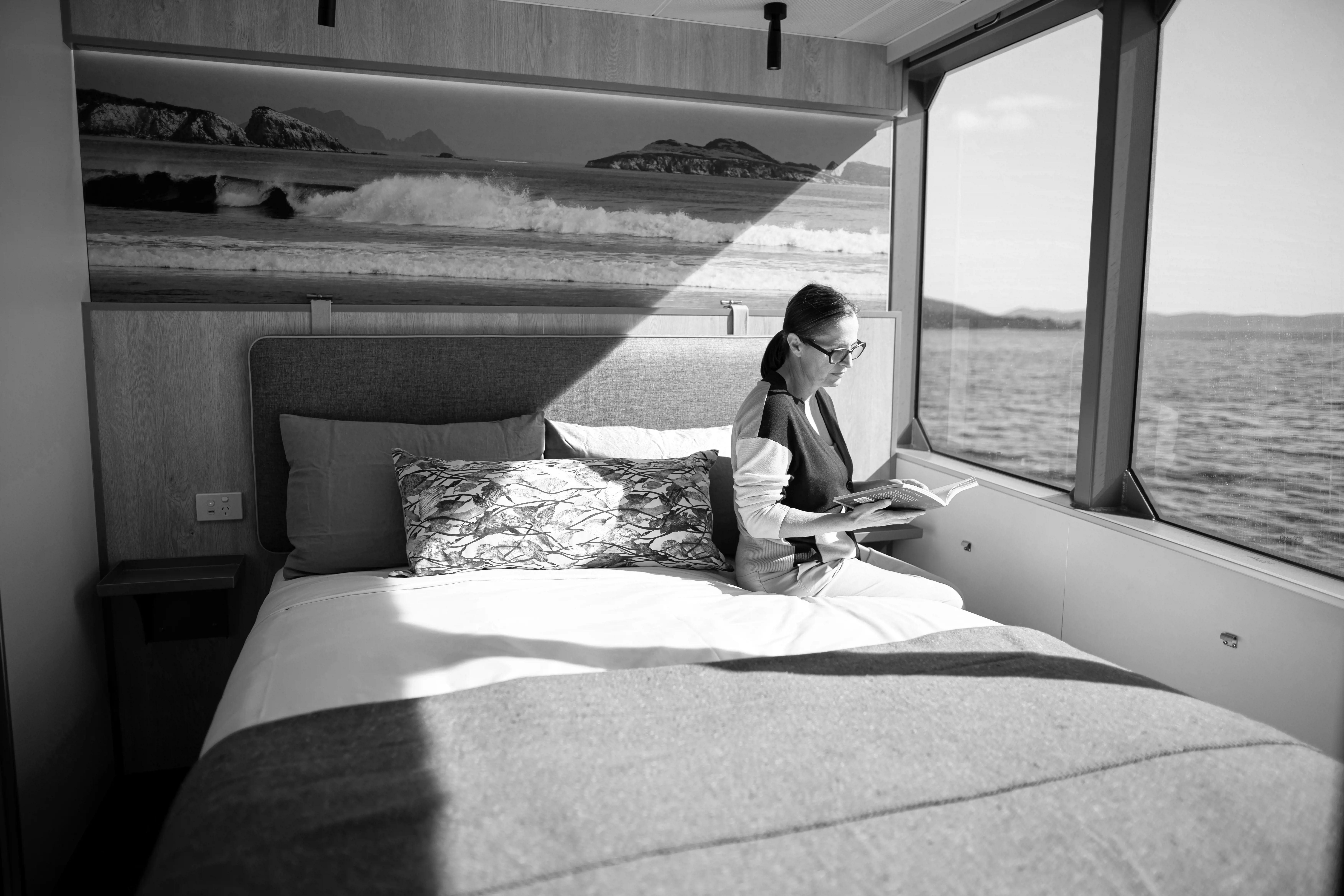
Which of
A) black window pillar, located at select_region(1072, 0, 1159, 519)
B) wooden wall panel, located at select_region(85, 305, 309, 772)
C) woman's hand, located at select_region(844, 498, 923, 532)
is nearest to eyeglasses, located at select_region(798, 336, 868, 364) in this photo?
woman's hand, located at select_region(844, 498, 923, 532)

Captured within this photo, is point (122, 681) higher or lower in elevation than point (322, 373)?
lower

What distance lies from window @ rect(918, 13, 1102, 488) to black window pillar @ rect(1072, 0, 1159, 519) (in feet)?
0.46

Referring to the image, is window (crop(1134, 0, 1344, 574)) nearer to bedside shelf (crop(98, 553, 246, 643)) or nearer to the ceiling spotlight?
Answer: the ceiling spotlight

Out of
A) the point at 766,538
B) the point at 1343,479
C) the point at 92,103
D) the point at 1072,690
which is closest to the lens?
the point at 1072,690

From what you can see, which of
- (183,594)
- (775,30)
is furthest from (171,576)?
(775,30)

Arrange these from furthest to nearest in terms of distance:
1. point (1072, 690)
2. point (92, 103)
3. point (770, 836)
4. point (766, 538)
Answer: point (92, 103) → point (766, 538) → point (1072, 690) → point (770, 836)

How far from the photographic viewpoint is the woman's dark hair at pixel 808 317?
98.9 inches

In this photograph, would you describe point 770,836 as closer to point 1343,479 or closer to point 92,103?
point 1343,479

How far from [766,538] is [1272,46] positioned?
1816mm

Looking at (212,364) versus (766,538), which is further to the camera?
(212,364)

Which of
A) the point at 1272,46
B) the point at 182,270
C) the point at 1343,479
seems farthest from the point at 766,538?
the point at 182,270

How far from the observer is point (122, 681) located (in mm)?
2910

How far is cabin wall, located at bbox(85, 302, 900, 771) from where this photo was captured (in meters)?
2.85

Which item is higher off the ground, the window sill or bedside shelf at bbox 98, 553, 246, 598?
the window sill
